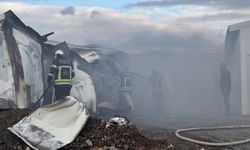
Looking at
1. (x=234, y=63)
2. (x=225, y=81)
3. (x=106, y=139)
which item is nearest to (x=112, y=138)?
(x=106, y=139)

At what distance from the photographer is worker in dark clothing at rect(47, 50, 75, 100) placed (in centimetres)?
1223

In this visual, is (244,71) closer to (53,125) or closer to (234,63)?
(234,63)

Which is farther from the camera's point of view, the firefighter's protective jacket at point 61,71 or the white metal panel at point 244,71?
the white metal panel at point 244,71

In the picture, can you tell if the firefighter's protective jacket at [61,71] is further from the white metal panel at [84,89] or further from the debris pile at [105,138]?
the debris pile at [105,138]

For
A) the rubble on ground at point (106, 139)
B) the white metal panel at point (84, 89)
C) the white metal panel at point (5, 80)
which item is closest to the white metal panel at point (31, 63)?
the white metal panel at point (5, 80)

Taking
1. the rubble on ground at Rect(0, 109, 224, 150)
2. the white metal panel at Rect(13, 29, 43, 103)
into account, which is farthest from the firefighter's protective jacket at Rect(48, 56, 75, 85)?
the rubble on ground at Rect(0, 109, 224, 150)

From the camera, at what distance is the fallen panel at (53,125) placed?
23.6 ft

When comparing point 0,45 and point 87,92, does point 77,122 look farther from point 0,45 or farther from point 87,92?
point 87,92

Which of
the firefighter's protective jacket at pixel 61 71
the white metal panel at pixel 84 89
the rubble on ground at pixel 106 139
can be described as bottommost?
the rubble on ground at pixel 106 139

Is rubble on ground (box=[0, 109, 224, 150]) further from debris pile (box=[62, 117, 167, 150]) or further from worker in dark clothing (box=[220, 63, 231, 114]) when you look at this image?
worker in dark clothing (box=[220, 63, 231, 114])

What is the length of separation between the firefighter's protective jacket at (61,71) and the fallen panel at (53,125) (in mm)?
4003

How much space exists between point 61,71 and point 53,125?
15.3 ft

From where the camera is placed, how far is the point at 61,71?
484 inches

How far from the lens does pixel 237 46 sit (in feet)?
66.7
